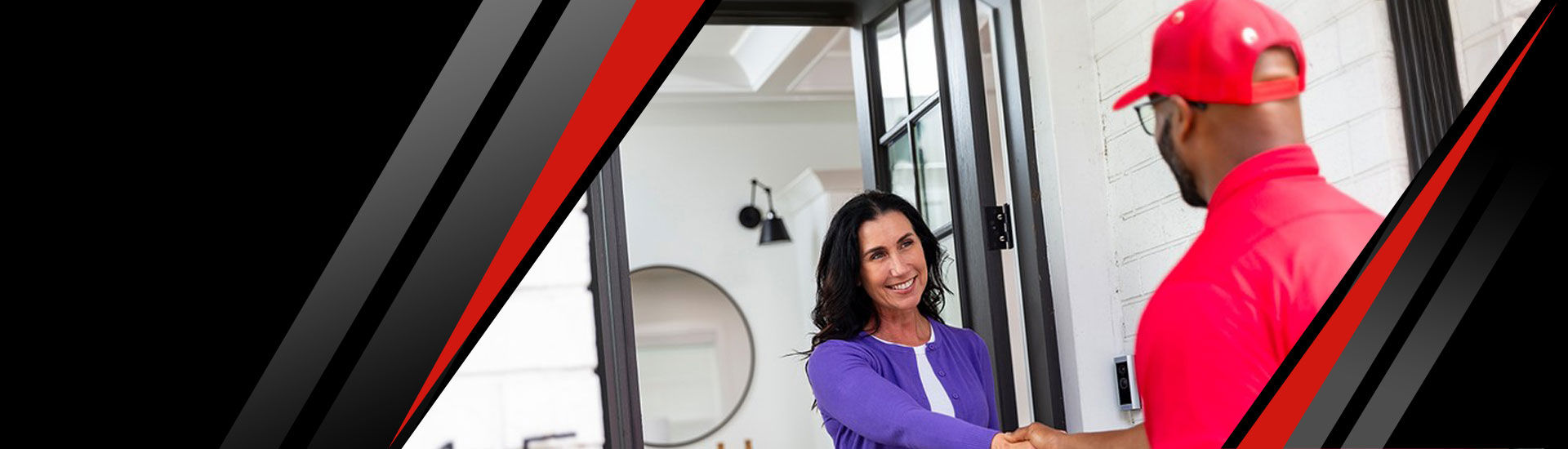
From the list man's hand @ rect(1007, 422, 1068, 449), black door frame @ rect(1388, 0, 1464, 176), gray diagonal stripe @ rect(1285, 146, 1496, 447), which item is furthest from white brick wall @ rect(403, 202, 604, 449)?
gray diagonal stripe @ rect(1285, 146, 1496, 447)

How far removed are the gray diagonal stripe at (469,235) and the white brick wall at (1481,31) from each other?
1010 millimetres

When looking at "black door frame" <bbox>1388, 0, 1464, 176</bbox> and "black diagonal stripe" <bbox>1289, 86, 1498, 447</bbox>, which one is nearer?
"black diagonal stripe" <bbox>1289, 86, 1498, 447</bbox>

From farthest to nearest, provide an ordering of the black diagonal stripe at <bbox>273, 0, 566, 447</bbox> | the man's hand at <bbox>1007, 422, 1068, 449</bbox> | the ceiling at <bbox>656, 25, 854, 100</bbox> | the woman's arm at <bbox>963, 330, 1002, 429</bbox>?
the ceiling at <bbox>656, 25, 854, 100</bbox> < the woman's arm at <bbox>963, 330, 1002, 429</bbox> < the man's hand at <bbox>1007, 422, 1068, 449</bbox> < the black diagonal stripe at <bbox>273, 0, 566, 447</bbox>

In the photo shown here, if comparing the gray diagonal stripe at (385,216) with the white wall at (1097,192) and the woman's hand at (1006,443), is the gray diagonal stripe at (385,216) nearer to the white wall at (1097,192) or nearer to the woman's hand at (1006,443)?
the woman's hand at (1006,443)

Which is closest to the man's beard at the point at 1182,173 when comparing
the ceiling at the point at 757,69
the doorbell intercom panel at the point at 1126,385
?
the doorbell intercom panel at the point at 1126,385

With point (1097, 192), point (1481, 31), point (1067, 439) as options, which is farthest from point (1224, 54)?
point (1097, 192)

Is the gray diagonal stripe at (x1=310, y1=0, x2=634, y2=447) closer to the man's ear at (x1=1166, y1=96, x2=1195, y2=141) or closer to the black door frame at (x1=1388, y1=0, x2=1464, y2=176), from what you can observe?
the man's ear at (x1=1166, y1=96, x2=1195, y2=141)

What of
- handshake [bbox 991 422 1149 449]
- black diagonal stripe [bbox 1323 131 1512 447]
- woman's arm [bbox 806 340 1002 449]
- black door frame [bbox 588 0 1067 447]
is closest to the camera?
black diagonal stripe [bbox 1323 131 1512 447]

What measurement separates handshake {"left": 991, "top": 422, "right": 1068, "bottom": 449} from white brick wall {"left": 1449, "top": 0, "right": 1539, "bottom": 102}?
507 mm

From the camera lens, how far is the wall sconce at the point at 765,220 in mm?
4191

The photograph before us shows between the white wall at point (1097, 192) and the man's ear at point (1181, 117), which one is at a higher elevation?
the white wall at point (1097, 192)

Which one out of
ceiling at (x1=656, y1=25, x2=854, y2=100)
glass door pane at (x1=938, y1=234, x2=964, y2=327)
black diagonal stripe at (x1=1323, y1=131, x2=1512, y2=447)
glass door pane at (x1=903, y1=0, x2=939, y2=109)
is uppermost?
ceiling at (x1=656, y1=25, x2=854, y2=100)

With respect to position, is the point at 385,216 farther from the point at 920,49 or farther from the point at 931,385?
the point at 920,49

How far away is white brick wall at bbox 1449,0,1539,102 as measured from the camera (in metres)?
1.16
